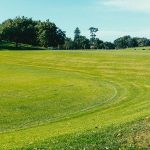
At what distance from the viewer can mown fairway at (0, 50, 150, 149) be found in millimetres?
23312

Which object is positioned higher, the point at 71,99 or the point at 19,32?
the point at 19,32

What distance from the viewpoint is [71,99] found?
35.8 m

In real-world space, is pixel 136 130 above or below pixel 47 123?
above

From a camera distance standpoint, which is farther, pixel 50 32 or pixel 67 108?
pixel 50 32

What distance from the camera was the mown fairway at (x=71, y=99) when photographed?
76.5 feet

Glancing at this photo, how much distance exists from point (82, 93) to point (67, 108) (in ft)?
24.3

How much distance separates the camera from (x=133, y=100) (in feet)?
111

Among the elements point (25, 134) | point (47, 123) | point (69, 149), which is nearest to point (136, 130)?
point (69, 149)

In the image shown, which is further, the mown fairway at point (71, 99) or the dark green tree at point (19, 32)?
the dark green tree at point (19, 32)

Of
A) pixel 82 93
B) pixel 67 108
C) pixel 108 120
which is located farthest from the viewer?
pixel 82 93

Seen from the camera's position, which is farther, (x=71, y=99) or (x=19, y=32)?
(x=19, y=32)

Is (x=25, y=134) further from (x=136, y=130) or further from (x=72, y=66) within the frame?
(x=72, y=66)

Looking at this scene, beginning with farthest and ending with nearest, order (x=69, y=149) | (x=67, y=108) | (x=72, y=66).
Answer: (x=72, y=66)
(x=67, y=108)
(x=69, y=149)

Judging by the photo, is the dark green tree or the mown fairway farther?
the dark green tree
